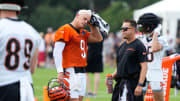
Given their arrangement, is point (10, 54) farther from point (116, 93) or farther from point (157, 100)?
point (157, 100)

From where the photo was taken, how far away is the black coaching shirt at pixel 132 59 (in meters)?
7.13

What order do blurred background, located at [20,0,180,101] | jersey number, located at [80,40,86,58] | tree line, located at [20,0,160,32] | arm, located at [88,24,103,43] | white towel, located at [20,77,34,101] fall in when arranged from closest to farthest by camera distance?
white towel, located at [20,77,34,101] < jersey number, located at [80,40,86,58] < arm, located at [88,24,103,43] < blurred background, located at [20,0,180,101] < tree line, located at [20,0,160,32]

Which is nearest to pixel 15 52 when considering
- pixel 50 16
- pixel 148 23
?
pixel 148 23

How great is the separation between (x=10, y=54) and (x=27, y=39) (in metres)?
0.25

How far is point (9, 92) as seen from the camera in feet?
16.0

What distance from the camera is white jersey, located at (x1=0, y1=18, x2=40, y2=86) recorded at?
4.80m

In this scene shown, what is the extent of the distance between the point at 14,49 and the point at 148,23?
3.43 m

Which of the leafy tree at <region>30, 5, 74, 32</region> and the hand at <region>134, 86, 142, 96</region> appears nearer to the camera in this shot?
the hand at <region>134, 86, 142, 96</region>

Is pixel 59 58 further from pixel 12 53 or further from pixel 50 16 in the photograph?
pixel 50 16

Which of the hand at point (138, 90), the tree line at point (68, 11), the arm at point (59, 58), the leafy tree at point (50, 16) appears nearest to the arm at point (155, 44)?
the hand at point (138, 90)

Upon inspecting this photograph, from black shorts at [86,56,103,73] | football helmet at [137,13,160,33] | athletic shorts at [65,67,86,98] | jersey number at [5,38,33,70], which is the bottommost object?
athletic shorts at [65,67,86,98]

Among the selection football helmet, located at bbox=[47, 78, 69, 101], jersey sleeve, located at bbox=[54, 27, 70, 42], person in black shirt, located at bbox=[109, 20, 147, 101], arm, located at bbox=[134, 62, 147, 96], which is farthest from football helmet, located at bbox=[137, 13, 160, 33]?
football helmet, located at bbox=[47, 78, 69, 101]

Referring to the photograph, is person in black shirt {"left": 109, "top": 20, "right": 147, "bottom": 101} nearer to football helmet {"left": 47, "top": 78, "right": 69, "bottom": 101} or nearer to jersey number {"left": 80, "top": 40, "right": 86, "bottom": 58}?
jersey number {"left": 80, "top": 40, "right": 86, "bottom": 58}

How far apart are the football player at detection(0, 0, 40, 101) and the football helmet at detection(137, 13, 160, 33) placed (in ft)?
10.2
